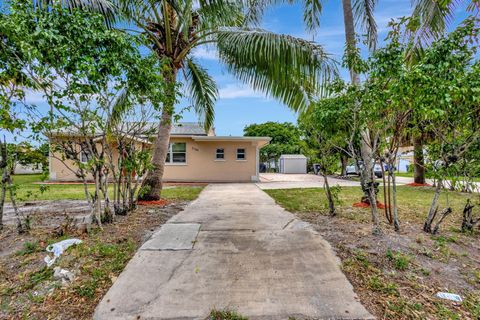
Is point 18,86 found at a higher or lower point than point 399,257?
higher

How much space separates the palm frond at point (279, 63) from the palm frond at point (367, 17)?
249 cm

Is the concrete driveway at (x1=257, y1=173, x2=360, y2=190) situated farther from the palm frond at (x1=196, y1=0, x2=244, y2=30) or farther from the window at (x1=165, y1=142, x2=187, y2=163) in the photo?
the palm frond at (x1=196, y1=0, x2=244, y2=30)

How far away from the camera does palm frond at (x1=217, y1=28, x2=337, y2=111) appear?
570cm

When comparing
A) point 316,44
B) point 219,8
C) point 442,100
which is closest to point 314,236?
point 442,100

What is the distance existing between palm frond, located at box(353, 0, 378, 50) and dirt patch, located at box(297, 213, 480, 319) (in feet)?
17.2

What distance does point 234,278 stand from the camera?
3.16m

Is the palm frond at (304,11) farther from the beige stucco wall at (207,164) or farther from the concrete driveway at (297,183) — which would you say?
the beige stucco wall at (207,164)

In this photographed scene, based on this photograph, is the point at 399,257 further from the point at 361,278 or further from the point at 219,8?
the point at 219,8

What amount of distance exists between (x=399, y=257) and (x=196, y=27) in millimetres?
7727

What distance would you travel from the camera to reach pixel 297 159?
95.0ft

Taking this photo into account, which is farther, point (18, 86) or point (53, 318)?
point (18, 86)

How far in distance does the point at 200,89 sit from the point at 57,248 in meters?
6.68

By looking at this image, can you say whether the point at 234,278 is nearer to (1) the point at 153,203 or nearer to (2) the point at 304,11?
(1) the point at 153,203

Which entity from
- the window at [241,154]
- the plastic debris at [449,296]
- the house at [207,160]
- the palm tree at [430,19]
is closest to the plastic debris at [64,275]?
the plastic debris at [449,296]
